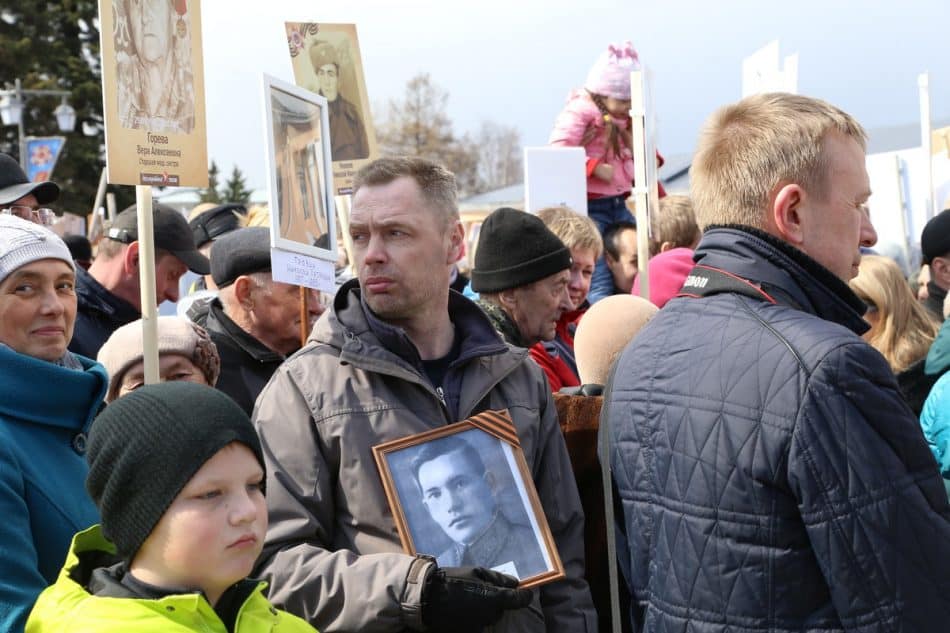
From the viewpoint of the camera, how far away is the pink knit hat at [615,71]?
297 inches

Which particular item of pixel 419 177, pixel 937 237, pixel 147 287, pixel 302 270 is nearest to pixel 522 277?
pixel 302 270

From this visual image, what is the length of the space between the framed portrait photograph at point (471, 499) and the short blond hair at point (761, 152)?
2.58 ft

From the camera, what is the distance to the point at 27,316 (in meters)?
2.98

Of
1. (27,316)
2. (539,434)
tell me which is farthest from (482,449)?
(27,316)

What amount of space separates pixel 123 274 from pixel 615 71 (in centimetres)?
356

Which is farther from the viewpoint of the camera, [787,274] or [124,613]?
[787,274]

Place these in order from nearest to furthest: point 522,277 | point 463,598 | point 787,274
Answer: point 787,274, point 463,598, point 522,277

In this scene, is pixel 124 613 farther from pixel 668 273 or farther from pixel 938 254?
pixel 938 254

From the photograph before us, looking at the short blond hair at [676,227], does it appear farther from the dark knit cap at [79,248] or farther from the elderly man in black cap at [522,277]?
the dark knit cap at [79,248]

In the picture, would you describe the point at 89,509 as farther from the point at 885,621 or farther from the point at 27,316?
the point at 885,621

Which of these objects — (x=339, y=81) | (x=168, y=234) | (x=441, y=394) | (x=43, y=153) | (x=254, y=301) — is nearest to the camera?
(x=441, y=394)

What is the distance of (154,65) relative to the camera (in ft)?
12.4

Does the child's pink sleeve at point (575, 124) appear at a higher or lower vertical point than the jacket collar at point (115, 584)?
higher

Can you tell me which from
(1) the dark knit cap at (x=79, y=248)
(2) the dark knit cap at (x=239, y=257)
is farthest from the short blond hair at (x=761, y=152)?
(1) the dark knit cap at (x=79, y=248)
